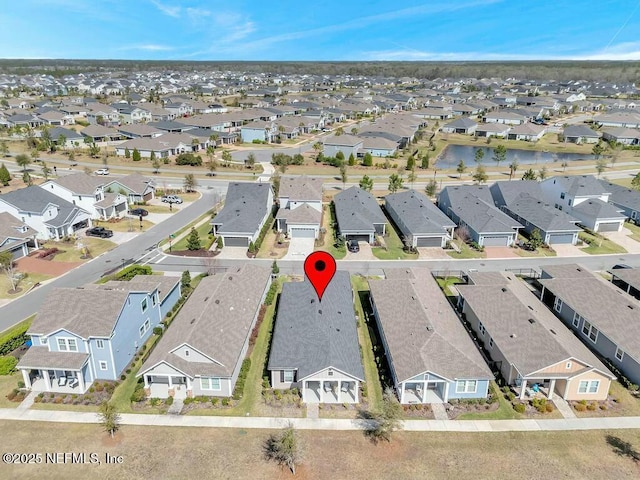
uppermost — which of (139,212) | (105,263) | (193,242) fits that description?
(139,212)

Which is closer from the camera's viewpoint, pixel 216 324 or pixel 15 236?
pixel 216 324

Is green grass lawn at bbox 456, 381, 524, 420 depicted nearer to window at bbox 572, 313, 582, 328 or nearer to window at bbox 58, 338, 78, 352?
window at bbox 572, 313, 582, 328

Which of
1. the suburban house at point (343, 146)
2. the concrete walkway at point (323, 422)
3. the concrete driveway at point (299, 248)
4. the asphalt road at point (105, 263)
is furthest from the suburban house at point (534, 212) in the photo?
the asphalt road at point (105, 263)

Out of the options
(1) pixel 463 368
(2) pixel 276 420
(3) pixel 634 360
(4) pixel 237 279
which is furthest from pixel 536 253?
(2) pixel 276 420

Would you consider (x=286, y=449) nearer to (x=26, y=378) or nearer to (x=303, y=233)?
(x=26, y=378)

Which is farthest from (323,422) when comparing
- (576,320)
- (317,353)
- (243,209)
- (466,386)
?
(243,209)

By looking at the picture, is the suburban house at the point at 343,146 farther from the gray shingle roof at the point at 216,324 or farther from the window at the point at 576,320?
the window at the point at 576,320
